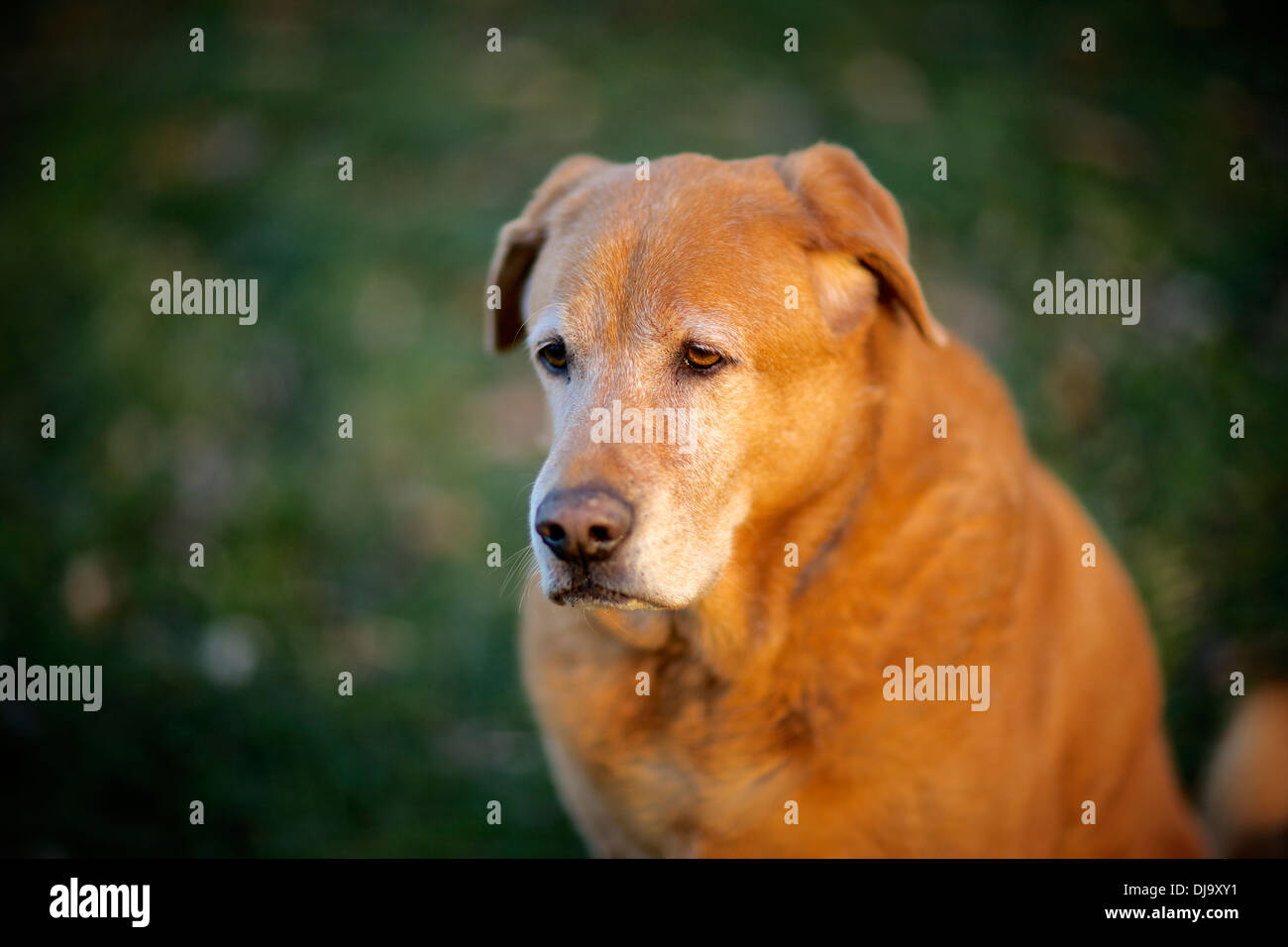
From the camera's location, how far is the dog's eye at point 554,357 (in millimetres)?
2477

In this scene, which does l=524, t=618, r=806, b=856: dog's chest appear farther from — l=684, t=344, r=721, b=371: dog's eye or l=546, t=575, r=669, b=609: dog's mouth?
l=684, t=344, r=721, b=371: dog's eye

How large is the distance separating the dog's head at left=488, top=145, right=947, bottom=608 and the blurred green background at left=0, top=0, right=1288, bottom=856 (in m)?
1.91

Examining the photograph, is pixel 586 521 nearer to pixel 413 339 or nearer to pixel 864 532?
pixel 864 532

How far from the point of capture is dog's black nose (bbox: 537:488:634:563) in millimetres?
2121

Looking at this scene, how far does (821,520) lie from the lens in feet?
8.11

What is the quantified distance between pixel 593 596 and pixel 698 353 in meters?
0.65

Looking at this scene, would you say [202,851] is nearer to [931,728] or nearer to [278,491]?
[278,491]

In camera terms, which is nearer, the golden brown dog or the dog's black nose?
the dog's black nose

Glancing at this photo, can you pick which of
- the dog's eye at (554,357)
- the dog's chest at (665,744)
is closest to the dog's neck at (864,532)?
the dog's chest at (665,744)

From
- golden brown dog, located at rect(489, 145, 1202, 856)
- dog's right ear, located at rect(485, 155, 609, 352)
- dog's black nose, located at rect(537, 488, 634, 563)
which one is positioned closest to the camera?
dog's black nose, located at rect(537, 488, 634, 563)

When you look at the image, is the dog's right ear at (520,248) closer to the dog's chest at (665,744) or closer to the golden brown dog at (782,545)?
the golden brown dog at (782,545)

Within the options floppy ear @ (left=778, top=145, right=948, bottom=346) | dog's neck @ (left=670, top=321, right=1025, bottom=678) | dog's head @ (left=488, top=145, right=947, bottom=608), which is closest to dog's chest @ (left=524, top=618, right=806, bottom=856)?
dog's neck @ (left=670, top=321, right=1025, bottom=678)

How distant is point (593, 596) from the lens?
87.9 inches

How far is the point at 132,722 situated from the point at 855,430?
3.27 meters
